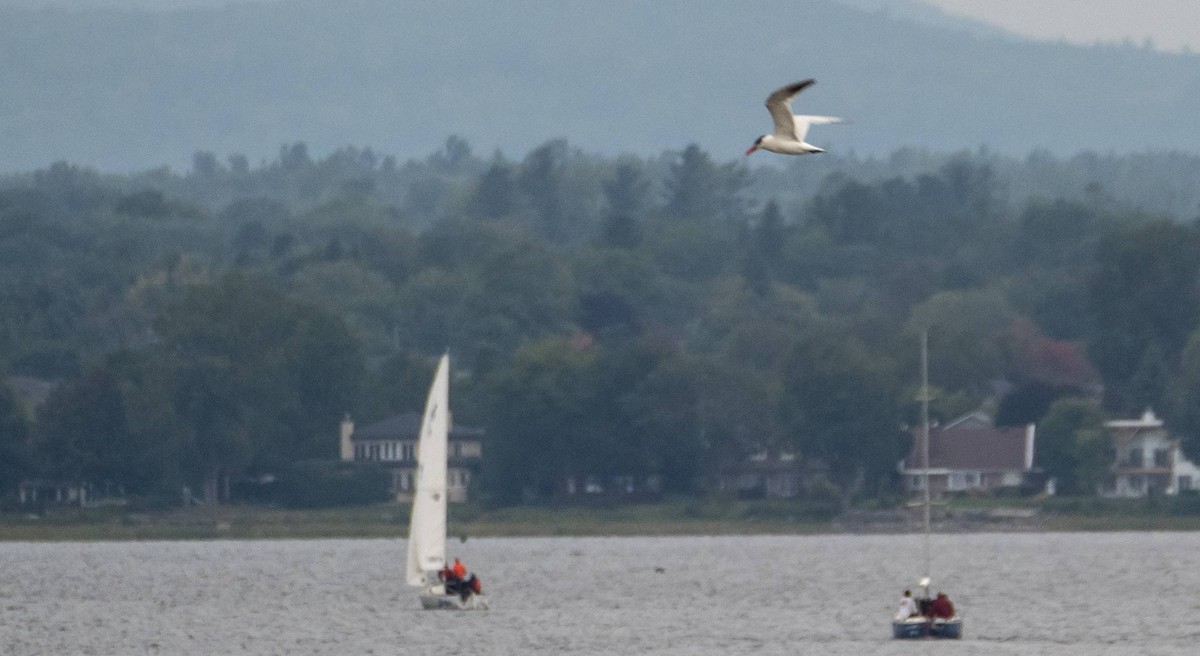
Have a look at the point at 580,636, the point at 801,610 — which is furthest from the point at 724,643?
the point at 801,610

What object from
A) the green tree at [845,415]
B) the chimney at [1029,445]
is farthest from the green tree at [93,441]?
the chimney at [1029,445]

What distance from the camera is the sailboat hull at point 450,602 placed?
6956 cm

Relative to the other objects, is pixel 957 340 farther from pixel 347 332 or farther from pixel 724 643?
pixel 724 643

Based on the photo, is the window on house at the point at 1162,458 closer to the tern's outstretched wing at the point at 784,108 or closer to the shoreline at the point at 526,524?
the shoreline at the point at 526,524

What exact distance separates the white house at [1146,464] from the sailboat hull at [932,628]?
8370 cm

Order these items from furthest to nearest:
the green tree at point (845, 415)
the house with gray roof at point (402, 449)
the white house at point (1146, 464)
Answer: the house with gray roof at point (402, 449) < the white house at point (1146, 464) < the green tree at point (845, 415)

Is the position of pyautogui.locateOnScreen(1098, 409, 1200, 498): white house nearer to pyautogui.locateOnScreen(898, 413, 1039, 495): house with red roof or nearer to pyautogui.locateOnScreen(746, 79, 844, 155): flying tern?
pyautogui.locateOnScreen(898, 413, 1039, 495): house with red roof

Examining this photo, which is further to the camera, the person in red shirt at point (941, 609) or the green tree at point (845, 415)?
the green tree at point (845, 415)

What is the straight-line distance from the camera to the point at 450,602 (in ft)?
230

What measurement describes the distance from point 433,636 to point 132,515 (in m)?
73.7

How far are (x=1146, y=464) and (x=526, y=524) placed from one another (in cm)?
3252

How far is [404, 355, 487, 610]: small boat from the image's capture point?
69.2m

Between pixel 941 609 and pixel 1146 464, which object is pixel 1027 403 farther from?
pixel 941 609

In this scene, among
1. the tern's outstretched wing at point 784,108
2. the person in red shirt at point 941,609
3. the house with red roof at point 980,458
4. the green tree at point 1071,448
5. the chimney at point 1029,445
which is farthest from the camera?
the house with red roof at point 980,458
